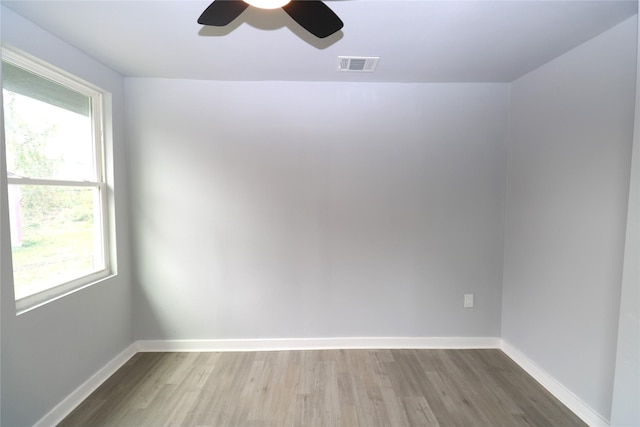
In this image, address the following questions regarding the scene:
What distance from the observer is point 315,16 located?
1.38 m

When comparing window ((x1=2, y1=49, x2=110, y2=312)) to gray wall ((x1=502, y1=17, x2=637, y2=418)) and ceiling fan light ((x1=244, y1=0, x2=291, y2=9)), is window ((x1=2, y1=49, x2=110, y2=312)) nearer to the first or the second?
ceiling fan light ((x1=244, y1=0, x2=291, y2=9))

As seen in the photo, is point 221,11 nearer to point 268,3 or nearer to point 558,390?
point 268,3

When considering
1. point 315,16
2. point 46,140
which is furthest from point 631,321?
point 46,140

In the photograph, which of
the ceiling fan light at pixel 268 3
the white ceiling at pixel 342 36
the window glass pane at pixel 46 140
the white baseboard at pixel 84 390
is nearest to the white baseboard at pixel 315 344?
the white baseboard at pixel 84 390

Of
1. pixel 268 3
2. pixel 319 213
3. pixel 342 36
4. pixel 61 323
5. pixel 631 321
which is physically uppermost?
pixel 342 36

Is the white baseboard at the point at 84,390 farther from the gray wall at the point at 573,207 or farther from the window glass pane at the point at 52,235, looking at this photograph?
the gray wall at the point at 573,207

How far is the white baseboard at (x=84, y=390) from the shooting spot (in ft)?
5.86

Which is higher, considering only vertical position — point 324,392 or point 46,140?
point 46,140

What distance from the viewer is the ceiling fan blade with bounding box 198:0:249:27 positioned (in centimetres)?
129

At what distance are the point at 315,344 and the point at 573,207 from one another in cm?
238

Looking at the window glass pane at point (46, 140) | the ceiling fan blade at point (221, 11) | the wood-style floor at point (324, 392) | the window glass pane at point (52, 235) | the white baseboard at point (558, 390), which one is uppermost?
the ceiling fan blade at point (221, 11)

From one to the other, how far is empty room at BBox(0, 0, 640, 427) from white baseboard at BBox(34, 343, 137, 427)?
17 mm

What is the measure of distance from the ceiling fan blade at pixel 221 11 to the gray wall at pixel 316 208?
1191 mm

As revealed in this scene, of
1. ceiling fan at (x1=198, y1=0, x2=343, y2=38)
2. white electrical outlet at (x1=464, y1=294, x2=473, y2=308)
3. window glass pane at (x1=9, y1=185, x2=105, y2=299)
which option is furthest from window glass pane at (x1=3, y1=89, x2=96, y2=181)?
Answer: white electrical outlet at (x1=464, y1=294, x2=473, y2=308)
